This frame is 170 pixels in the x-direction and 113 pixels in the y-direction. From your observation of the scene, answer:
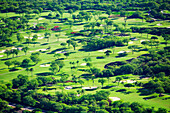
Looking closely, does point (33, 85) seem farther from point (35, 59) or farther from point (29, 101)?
point (35, 59)

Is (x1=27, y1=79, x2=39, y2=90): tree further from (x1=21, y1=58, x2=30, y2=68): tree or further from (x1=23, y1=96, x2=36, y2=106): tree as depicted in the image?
(x1=21, y1=58, x2=30, y2=68): tree

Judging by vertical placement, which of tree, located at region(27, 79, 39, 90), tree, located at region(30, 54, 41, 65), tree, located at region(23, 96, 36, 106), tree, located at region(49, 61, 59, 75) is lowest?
tree, located at region(23, 96, 36, 106)

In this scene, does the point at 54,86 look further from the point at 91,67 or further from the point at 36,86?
the point at 91,67

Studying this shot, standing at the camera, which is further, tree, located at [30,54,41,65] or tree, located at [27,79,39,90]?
tree, located at [30,54,41,65]

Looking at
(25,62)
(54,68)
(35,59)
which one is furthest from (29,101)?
(35,59)

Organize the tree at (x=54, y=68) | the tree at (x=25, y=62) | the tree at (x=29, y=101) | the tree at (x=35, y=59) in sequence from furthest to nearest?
the tree at (x=35, y=59), the tree at (x=25, y=62), the tree at (x=54, y=68), the tree at (x=29, y=101)

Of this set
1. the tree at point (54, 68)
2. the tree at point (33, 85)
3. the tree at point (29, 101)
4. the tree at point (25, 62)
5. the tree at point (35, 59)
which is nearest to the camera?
the tree at point (29, 101)

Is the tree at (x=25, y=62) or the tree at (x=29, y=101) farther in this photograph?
the tree at (x=25, y=62)

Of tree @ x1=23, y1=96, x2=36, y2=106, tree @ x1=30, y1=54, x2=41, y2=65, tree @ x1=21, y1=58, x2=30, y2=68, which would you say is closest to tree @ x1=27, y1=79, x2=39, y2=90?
tree @ x1=23, y1=96, x2=36, y2=106

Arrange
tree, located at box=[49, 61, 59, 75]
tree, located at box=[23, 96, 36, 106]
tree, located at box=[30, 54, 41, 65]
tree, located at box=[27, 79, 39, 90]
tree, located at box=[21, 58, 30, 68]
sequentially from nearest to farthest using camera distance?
tree, located at box=[23, 96, 36, 106], tree, located at box=[27, 79, 39, 90], tree, located at box=[49, 61, 59, 75], tree, located at box=[21, 58, 30, 68], tree, located at box=[30, 54, 41, 65]

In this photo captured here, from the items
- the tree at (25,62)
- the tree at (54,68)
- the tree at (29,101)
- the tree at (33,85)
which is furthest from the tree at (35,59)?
the tree at (29,101)

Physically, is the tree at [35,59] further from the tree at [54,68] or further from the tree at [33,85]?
the tree at [33,85]
